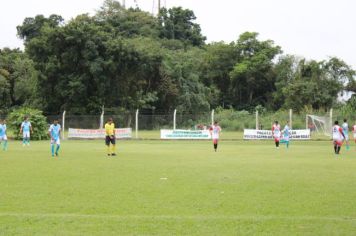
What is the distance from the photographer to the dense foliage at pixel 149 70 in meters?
56.6

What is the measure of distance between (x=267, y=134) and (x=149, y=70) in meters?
24.4

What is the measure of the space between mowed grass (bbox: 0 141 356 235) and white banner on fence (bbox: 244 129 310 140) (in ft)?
78.0

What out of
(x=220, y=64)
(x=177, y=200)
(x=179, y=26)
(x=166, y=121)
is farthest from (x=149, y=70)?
(x=177, y=200)

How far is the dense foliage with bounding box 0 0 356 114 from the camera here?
186 feet

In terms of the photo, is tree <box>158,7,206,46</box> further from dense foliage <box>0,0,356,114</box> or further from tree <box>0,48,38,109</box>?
tree <box>0,48,38,109</box>

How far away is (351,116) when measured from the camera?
49688 mm

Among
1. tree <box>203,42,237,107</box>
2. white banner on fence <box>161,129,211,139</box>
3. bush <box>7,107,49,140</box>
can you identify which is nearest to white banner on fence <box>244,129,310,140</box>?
white banner on fence <box>161,129,211,139</box>

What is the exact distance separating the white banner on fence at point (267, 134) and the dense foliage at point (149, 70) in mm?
19148

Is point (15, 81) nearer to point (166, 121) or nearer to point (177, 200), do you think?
point (166, 121)

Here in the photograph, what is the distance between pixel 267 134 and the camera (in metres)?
42.3

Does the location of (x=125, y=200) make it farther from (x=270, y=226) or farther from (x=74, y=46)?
(x=74, y=46)

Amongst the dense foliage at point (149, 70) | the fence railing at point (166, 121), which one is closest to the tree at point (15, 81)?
the dense foliage at point (149, 70)

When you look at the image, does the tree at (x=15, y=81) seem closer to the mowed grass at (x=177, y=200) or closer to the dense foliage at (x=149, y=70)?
the dense foliage at (x=149, y=70)

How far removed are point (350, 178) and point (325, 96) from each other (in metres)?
56.0
